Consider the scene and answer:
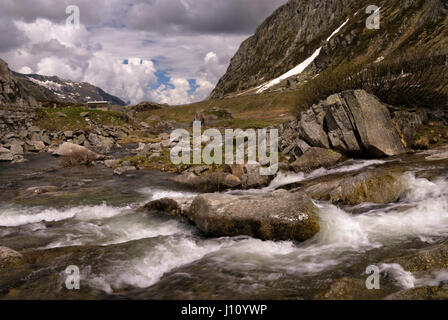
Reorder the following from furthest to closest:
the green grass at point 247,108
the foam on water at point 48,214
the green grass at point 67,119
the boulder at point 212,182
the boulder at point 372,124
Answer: the green grass at point 247,108
the green grass at point 67,119
the boulder at point 212,182
the boulder at point 372,124
the foam on water at point 48,214

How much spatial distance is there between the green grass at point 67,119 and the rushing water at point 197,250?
129ft

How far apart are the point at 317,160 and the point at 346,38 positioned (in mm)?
124113

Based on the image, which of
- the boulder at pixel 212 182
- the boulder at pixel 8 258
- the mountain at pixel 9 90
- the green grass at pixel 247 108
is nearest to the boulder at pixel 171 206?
the boulder at pixel 212 182

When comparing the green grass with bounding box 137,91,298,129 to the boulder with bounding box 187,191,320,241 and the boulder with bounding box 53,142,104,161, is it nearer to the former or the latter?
the boulder with bounding box 53,142,104,161

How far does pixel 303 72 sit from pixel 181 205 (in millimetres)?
134459

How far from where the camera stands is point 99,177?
79.2 ft

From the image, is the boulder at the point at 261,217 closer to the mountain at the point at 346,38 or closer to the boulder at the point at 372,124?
the boulder at the point at 372,124

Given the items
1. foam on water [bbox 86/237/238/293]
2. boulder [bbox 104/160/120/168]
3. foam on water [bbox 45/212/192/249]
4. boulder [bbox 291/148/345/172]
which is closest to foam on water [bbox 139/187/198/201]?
foam on water [bbox 45/212/192/249]

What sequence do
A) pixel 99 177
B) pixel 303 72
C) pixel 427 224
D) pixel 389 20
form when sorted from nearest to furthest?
pixel 427 224, pixel 99 177, pixel 389 20, pixel 303 72

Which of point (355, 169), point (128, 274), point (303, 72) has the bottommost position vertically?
point (128, 274)

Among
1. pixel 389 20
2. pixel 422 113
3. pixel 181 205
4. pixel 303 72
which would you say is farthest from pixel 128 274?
pixel 303 72

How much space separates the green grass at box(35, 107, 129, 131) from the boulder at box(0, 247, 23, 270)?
155 feet

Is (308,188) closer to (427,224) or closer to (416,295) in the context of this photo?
(427,224)

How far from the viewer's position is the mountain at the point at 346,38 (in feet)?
247
